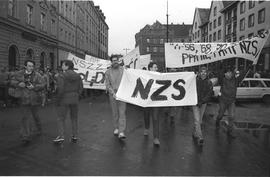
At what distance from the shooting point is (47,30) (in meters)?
31.0

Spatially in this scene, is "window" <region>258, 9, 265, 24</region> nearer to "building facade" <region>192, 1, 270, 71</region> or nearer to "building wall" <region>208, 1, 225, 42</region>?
"building facade" <region>192, 1, 270, 71</region>

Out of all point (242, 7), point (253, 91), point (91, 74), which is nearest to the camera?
point (91, 74)

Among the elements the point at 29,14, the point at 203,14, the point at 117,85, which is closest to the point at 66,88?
the point at 117,85

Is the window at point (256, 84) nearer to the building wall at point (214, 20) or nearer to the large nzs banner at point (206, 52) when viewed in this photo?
the large nzs banner at point (206, 52)

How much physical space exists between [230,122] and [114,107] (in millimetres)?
3001

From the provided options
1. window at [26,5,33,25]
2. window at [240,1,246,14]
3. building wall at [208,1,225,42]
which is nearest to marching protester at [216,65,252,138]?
window at [26,5,33,25]

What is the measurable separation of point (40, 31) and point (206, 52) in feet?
72.9

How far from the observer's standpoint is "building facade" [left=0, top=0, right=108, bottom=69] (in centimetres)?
2180

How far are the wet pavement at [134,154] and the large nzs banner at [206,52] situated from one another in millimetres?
2609

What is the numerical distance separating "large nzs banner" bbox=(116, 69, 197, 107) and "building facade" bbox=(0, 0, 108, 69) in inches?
493

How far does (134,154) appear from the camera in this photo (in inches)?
218

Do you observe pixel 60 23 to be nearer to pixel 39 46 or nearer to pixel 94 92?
pixel 39 46

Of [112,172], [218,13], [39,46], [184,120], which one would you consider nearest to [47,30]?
[39,46]

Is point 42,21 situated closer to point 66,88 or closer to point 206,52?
point 206,52
